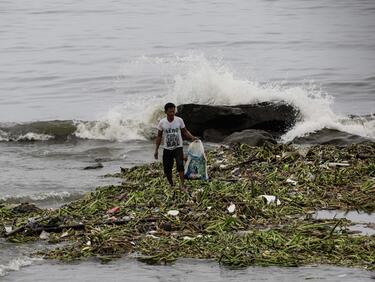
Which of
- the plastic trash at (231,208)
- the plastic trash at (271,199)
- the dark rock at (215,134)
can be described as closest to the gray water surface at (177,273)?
the plastic trash at (231,208)

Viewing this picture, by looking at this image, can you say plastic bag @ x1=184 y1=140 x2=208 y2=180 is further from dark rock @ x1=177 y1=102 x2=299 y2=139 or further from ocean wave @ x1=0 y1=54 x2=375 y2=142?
ocean wave @ x1=0 y1=54 x2=375 y2=142

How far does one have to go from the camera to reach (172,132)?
1391 centimetres

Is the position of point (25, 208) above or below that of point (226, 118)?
below

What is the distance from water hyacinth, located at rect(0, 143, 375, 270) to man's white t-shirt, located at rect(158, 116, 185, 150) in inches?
28.6

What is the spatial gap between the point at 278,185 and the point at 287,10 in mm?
58402

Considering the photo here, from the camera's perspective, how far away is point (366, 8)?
67.4m

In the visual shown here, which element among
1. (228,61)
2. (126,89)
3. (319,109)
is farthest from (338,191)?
(228,61)

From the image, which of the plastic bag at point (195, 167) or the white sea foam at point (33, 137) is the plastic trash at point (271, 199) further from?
the white sea foam at point (33, 137)

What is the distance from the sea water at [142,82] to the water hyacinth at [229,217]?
1.36 ft

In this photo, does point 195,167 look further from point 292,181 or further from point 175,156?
point 292,181

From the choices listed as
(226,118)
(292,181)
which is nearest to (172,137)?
(292,181)

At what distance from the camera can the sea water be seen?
51.1ft

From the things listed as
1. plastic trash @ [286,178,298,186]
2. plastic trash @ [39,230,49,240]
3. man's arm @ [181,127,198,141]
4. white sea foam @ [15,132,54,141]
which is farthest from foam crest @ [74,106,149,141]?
plastic trash @ [39,230,49,240]

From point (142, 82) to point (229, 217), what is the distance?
22337 mm
